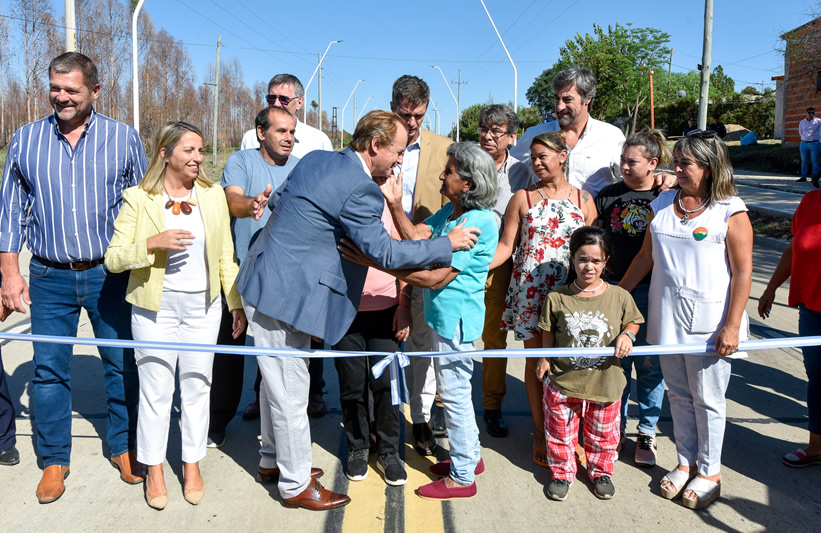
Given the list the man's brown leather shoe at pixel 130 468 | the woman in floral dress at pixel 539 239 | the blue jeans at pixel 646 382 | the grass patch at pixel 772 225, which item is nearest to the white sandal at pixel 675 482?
the blue jeans at pixel 646 382

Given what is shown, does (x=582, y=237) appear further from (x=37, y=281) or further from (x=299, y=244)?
(x=37, y=281)

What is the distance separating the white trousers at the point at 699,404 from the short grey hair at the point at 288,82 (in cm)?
335

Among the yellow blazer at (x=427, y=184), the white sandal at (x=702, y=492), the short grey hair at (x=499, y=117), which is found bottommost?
the white sandal at (x=702, y=492)

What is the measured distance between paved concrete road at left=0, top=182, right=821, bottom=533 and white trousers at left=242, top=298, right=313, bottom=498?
211 millimetres

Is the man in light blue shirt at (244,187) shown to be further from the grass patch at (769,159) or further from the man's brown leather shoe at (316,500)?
the grass patch at (769,159)

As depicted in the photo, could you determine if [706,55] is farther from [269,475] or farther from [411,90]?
[269,475]

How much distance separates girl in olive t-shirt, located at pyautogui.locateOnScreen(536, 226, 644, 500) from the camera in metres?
3.42

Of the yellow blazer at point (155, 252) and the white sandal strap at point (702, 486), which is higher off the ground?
the yellow blazer at point (155, 252)

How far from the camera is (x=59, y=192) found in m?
3.43

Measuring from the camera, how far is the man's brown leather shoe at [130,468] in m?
3.59

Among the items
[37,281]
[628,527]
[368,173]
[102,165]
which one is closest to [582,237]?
[368,173]

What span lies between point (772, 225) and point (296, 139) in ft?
35.4

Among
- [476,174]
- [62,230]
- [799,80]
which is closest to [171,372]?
[62,230]

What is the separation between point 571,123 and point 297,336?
2514mm
